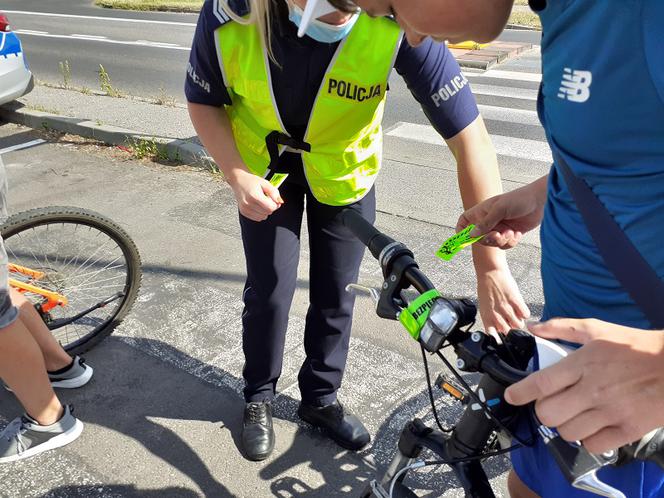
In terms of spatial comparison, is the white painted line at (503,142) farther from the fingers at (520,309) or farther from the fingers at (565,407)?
the fingers at (565,407)

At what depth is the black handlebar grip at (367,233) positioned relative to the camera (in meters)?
1.37

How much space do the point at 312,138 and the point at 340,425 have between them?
123cm

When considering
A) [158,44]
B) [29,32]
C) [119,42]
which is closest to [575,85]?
[158,44]

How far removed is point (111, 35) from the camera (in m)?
15.0

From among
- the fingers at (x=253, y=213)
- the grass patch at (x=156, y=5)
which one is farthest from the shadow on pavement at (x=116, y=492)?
the grass patch at (x=156, y=5)

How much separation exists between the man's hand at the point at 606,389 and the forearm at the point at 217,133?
141 centimetres

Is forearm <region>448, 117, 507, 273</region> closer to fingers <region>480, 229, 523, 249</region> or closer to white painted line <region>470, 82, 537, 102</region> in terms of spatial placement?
fingers <region>480, 229, 523, 249</region>

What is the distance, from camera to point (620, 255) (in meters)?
1.08

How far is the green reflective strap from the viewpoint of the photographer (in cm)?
116

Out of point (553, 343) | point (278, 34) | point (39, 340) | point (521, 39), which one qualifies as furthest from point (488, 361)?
point (521, 39)

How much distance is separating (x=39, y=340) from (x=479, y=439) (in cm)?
225

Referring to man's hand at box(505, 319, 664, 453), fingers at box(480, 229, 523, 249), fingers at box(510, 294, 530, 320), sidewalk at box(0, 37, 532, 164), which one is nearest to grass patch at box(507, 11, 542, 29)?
sidewalk at box(0, 37, 532, 164)

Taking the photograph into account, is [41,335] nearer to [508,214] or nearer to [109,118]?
[508,214]

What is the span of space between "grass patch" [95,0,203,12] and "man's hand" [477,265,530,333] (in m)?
18.6
